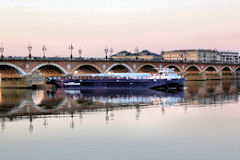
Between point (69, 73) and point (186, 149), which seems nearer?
point (186, 149)

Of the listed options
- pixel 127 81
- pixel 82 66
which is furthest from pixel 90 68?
pixel 127 81

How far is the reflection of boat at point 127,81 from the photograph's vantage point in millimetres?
75812

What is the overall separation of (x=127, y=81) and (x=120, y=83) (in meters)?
1.73

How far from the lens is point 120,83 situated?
80312 mm

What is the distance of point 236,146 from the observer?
69.1 feet

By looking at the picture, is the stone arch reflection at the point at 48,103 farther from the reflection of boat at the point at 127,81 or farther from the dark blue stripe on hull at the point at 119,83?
the reflection of boat at the point at 127,81

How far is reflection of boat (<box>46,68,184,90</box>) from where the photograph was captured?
249ft

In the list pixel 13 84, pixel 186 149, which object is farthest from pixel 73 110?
pixel 13 84

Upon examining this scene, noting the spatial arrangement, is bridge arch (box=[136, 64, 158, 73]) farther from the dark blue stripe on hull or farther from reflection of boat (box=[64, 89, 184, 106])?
reflection of boat (box=[64, 89, 184, 106])

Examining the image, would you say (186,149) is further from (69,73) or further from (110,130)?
(69,73)

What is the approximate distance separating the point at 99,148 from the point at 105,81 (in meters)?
60.4

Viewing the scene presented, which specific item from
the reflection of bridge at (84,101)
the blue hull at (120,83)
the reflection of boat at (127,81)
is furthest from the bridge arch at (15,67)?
the reflection of bridge at (84,101)

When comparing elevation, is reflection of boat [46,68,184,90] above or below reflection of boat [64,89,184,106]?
above

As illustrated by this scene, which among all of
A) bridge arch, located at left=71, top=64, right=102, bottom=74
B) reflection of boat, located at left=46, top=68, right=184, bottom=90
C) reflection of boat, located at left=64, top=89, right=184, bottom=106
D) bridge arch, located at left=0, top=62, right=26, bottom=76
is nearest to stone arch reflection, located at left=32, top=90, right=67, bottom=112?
reflection of boat, located at left=64, top=89, right=184, bottom=106
